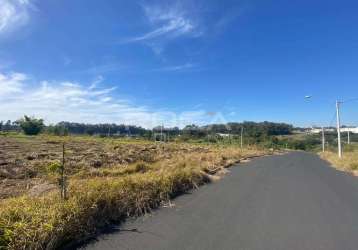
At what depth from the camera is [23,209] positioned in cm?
553

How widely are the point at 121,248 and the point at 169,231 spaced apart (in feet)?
4.13

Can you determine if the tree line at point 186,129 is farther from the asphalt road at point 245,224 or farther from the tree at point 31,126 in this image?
the asphalt road at point 245,224

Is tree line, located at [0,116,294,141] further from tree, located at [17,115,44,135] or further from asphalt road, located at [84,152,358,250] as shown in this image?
asphalt road, located at [84,152,358,250]

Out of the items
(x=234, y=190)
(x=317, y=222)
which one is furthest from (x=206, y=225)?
(x=234, y=190)

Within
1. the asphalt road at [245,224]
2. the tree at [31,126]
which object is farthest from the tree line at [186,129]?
the asphalt road at [245,224]

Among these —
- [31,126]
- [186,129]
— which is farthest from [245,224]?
[186,129]

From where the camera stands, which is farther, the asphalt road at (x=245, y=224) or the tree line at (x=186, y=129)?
the tree line at (x=186, y=129)

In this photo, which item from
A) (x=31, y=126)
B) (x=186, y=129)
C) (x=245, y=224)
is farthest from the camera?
(x=186, y=129)

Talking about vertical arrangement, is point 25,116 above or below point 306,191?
above

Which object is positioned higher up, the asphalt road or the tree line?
the tree line

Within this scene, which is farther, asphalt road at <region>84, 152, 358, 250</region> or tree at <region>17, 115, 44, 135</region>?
tree at <region>17, 115, 44, 135</region>

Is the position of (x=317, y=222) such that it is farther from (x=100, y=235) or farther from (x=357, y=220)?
(x=100, y=235)

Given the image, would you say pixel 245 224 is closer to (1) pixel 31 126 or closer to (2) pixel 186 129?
(1) pixel 31 126

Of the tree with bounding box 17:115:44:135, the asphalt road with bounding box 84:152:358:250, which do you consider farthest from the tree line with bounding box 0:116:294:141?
the asphalt road with bounding box 84:152:358:250
